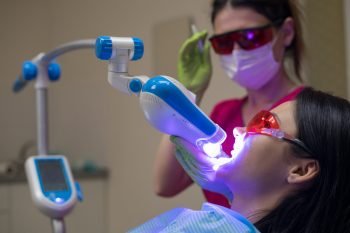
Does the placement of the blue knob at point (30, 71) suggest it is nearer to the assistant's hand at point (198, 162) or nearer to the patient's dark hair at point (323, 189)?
the assistant's hand at point (198, 162)

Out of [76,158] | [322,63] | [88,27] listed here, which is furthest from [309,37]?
[76,158]

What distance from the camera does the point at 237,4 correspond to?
145 cm

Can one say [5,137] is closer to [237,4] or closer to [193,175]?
[237,4]

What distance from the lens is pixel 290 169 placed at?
0.99 meters

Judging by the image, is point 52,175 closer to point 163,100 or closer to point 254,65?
point 163,100

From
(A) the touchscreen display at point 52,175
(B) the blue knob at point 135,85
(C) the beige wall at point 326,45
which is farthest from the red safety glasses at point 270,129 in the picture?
(C) the beige wall at point 326,45

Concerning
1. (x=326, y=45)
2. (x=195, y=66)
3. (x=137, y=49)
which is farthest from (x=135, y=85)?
(x=326, y=45)

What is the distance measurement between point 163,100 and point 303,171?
36 centimetres

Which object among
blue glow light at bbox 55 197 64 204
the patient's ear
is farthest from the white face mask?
blue glow light at bbox 55 197 64 204

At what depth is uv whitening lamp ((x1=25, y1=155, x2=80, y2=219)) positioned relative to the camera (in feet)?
3.81

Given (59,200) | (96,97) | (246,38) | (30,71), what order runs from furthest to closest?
(96,97), (246,38), (30,71), (59,200)

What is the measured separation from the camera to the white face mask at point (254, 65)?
1466 millimetres

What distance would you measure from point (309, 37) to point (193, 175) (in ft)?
3.70

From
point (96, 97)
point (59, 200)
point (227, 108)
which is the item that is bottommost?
point (96, 97)
